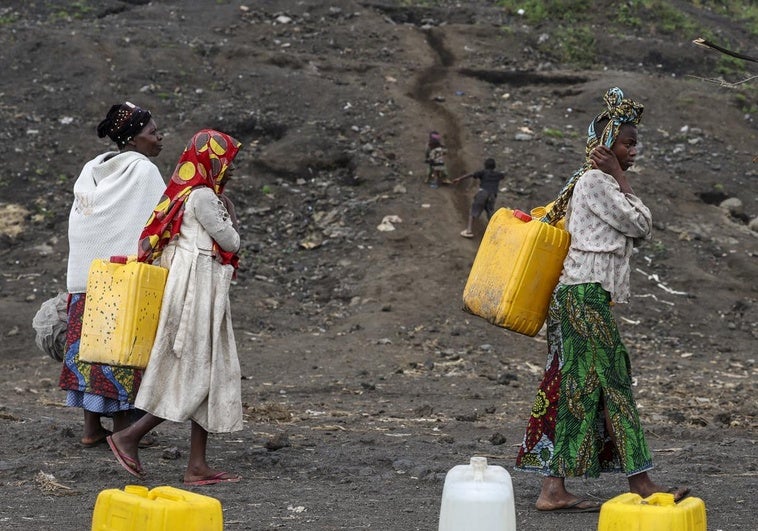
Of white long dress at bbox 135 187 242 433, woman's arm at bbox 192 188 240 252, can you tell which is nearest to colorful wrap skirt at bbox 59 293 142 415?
white long dress at bbox 135 187 242 433

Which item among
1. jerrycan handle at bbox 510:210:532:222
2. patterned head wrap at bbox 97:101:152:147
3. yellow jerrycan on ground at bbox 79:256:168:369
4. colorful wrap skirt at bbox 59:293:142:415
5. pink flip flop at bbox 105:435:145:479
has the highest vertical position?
patterned head wrap at bbox 97:101:152:147


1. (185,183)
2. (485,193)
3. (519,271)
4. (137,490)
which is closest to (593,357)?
(519,271)

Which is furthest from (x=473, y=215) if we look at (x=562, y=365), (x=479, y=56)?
(x=562, y=365)

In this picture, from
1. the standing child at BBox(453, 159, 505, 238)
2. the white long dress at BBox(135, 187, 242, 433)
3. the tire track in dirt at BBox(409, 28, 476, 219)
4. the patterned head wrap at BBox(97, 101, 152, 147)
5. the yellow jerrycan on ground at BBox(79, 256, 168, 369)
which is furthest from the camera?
the tire track in dirt at BBox(409, 28, 476, 219)

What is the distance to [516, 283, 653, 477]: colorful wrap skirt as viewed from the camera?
470 cm

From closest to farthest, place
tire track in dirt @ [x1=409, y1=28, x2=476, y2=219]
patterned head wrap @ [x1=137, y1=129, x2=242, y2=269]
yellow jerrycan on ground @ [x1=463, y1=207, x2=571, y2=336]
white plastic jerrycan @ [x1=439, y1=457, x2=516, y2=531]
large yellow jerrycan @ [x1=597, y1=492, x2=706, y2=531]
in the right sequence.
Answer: white plastic jerrycan @ [x1=439, y1=457, x2=516, y2=531] → large yellow jerrycan @ [x1=597, y1=492, x2=706, y2=531] → yellow jerrycan on ground @ [x1=463, y1=207, x2=571, y2=336] → patterned head wrap @ [x1=137, y1=129, x2=242, y2=269] → tire track in dirt @ [x1=409, y1=28, x2=476, y2=219]

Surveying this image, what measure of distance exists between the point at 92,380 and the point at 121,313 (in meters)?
1.05

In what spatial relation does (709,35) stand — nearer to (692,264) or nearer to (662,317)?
(692,264)

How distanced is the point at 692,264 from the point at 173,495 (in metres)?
10.1

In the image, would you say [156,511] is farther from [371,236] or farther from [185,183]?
[371,236]

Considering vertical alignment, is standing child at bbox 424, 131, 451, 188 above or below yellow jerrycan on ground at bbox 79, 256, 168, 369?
above

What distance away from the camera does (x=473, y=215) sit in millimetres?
12648

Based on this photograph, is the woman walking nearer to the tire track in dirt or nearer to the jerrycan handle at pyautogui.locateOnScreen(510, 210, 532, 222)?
the jerrycan handle at pyautogui.locateOnScreen(510, 210, 532, 222)

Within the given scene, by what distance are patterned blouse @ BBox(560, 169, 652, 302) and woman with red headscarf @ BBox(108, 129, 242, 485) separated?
4.99 ft
